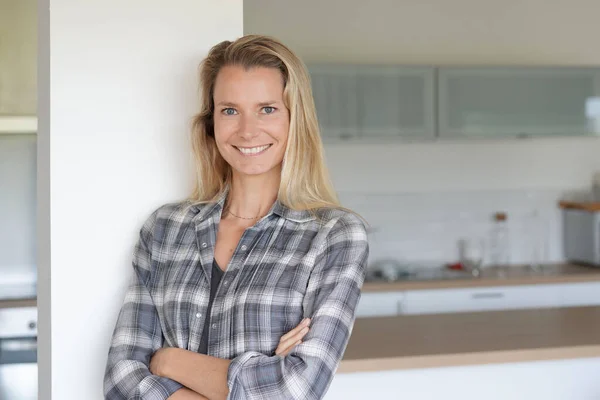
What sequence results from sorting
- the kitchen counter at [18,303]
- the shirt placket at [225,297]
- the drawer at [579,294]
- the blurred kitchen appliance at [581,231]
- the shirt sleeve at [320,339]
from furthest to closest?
the blurred kitchen appliance at [581,231] → the drawer at [579,294] → the kitchen counter at [18,303] → the shirt placket at [225,297] → the shirt sleeve at [320,339]

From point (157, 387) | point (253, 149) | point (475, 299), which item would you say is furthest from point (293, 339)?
point (475, 299)

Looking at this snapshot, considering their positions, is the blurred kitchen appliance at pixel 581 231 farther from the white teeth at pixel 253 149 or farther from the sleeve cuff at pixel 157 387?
the sleeve cuff at pixel 157 387

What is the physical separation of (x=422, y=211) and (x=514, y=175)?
739mm

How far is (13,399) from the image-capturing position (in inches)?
158

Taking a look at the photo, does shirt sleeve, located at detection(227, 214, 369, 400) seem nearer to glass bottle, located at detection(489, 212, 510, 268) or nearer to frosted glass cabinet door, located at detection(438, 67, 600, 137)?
frosted glass cabinet door, located at detection(438, 67, 600, 137)

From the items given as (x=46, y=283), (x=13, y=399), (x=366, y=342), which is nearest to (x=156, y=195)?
(x=46, y=283)

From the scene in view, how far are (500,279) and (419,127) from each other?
1.06 metres

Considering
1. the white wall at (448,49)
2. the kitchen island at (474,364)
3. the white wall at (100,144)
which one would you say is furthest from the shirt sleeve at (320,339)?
the white wall at (448,49)

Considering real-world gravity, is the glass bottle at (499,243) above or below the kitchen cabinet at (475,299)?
above

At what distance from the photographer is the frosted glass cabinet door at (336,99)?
4414mm

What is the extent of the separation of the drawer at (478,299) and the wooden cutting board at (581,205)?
71 cm

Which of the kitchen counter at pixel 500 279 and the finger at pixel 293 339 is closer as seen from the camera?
the finger at pixel 293 339

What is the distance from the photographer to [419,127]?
4.55 metres

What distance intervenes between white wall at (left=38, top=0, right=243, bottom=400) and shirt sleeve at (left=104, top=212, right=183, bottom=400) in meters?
0.23
